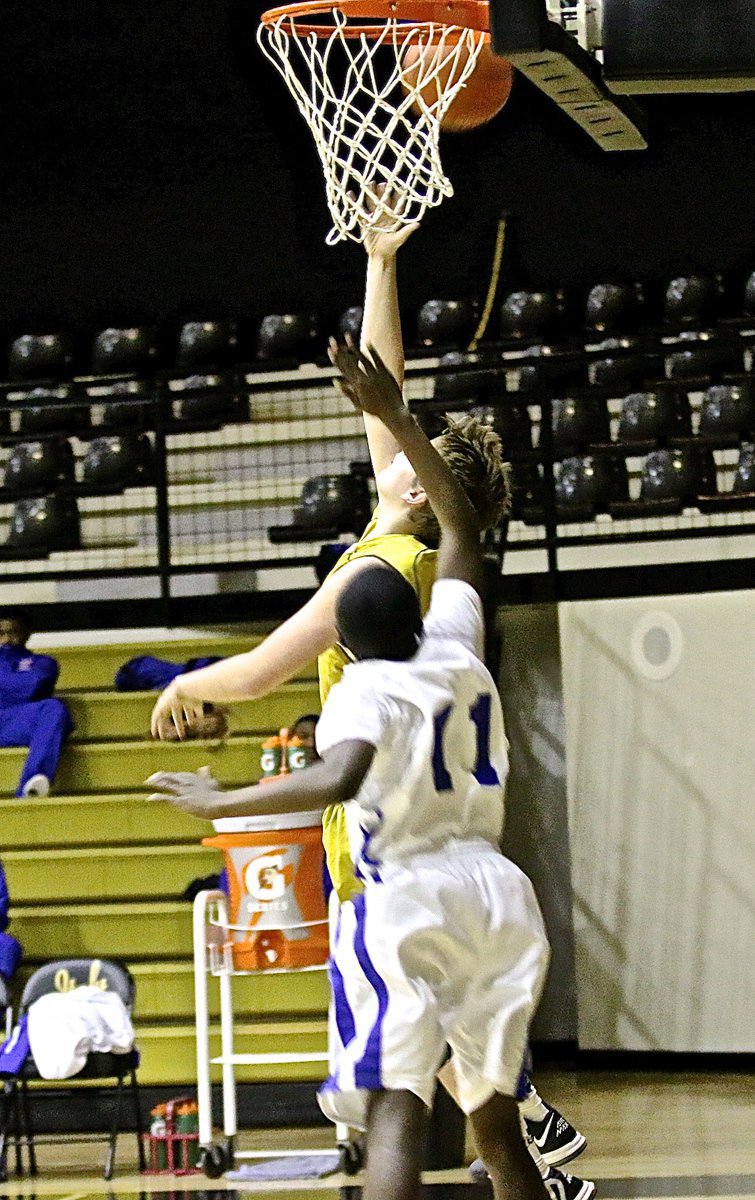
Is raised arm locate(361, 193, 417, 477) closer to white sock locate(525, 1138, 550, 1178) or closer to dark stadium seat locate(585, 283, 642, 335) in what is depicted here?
white sock locate(525, 1138, 550, 1178)

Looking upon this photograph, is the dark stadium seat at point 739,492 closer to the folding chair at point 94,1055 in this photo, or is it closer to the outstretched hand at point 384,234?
the folding chair at point 94,1055

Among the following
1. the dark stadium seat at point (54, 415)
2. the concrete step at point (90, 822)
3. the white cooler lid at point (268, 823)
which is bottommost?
the concrete step at point (90, 822)

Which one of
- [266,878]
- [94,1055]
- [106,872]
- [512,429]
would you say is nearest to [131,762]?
[106,872]

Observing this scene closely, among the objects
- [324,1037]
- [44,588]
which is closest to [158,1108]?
[324,1037]

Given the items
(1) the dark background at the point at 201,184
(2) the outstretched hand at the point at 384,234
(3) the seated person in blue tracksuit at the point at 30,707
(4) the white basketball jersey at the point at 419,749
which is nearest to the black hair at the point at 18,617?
(3) the seated person in blue tracksuit at the point at 30,707

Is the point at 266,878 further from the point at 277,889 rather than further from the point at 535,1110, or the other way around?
the point at 535,1110

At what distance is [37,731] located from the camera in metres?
9.12

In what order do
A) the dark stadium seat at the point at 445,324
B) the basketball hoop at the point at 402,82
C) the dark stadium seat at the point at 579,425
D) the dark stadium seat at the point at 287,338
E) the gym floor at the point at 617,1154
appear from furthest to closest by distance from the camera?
the dark stadium seat at the point at 287,338, the dark stadium seat at the point at 445,324, the dark stadium seat at the point at 579,425, the gym floor at the point at 617,1154, the basketball hoop at the point at 402,82

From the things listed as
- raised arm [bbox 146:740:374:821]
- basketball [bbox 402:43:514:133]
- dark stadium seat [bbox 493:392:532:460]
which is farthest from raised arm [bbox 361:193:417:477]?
dark stadium seat [bbox 493:392:532:460]

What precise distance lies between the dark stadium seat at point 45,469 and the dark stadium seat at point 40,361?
1707 millimetres

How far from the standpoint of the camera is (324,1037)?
7.90 m

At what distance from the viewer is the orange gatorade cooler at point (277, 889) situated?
6930mm

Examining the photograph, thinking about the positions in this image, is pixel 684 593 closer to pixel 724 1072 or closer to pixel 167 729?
pixel 724 1072

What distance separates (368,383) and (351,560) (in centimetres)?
46
